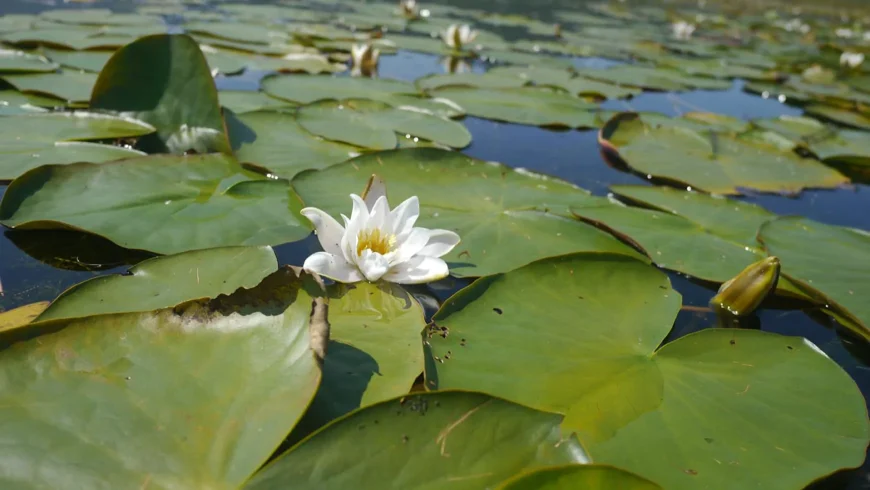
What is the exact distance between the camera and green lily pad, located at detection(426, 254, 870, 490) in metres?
0.96

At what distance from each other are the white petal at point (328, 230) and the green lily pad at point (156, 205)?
29 cm

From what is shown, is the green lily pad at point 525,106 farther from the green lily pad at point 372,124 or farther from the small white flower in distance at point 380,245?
the small white flower in distance at point 380,245

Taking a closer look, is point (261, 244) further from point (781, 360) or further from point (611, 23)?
point (611, 23)

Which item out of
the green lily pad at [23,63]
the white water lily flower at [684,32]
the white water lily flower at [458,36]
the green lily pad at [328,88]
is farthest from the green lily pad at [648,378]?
the white water lily flower at [684,32]

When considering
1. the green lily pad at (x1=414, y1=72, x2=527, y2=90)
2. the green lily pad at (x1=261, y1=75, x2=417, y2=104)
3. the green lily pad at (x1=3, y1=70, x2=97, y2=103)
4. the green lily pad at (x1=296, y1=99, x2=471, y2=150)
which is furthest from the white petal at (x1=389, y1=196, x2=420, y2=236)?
the green lily pad at (x1=414, y1=72, x2=527, y2=90)

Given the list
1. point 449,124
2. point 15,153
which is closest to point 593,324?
point 449,124

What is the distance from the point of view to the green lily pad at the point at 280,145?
2.04m

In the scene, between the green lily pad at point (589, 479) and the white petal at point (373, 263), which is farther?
the white petal at point (373, 263)

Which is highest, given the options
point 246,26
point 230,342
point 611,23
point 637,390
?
point 611,23

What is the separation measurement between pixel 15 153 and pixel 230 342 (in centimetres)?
143

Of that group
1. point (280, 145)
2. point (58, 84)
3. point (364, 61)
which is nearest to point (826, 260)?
point (280, 145)

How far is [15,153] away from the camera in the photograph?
5.82 ft

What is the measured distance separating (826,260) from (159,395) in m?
1.89

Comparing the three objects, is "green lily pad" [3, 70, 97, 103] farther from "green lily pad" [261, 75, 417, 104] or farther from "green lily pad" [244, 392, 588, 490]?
"green lily pad" [244, 392, 588, 490]
